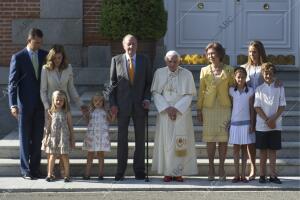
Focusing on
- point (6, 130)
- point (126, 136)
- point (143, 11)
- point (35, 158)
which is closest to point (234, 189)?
point (126, 136)

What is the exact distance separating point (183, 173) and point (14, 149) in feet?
8.29

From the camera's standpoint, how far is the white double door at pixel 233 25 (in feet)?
45.1

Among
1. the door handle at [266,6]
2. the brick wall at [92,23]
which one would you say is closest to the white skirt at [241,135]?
the brick wall at [92,23]

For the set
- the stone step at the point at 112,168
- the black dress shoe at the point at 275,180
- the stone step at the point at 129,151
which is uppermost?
the stone step at the point at 129,151

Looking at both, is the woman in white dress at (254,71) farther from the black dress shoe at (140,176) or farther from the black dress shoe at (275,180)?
the black dress shoe at (140,176)

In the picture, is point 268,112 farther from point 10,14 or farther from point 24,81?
point 10,14

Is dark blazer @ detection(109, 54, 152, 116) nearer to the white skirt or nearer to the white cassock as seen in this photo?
the white cassock

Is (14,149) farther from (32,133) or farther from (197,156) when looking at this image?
(197,156)

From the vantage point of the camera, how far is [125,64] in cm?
995

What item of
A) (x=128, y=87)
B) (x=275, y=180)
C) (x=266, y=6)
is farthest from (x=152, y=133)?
(x=266, y=6)

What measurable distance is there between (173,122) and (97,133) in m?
1.04

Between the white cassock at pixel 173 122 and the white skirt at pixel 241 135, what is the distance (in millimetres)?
587

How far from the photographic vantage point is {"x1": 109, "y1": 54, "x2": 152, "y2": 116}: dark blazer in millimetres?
9906

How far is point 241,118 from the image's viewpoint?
32.1 feet
